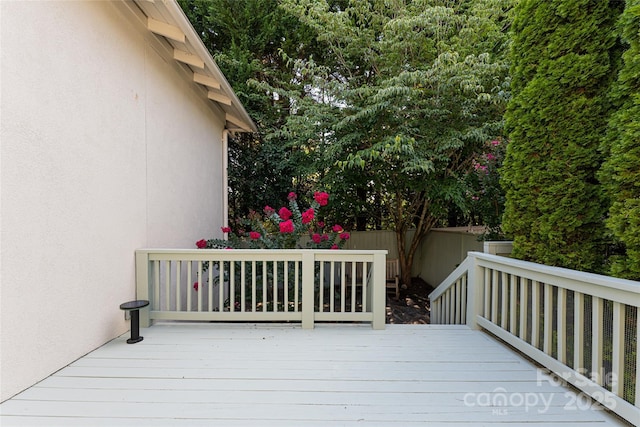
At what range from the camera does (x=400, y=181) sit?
6.12m

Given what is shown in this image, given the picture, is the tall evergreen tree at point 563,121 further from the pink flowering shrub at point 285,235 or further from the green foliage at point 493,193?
the pink flowering shrub at point 285,235

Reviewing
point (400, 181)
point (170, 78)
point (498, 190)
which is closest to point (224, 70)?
point (170, 78)

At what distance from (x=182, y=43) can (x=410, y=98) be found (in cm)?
350

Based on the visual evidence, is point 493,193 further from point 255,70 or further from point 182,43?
point 255,70

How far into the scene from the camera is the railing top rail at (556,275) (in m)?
1.60

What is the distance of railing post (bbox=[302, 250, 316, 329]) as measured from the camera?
300 cm

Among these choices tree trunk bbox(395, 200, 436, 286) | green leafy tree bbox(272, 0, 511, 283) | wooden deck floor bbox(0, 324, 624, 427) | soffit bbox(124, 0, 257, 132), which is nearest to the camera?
wooden deck floor bbox(0, 324, 624, 427)

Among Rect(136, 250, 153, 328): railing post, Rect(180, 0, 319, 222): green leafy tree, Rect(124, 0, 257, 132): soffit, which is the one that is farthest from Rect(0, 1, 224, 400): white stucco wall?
Rect(180, 0, 319, 222): green leafy tree

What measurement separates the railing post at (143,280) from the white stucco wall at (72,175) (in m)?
0.07

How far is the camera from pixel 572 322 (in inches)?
82.5

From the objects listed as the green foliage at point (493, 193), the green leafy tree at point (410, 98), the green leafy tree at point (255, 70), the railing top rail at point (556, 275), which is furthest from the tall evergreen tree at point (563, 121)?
the green leafy tree at point (255, 70)

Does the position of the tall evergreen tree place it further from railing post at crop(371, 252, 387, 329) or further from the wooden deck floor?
railing post at crop(371, 252, 387, 329)

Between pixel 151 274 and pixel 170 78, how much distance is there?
2.56 metres

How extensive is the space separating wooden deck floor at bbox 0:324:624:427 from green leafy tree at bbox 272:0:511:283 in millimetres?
3020
